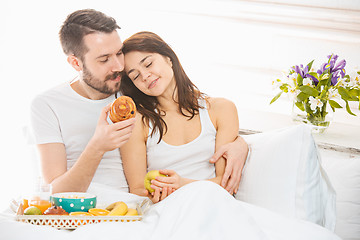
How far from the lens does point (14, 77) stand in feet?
10.7

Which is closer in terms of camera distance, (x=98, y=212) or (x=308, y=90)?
(x=98, y=212)

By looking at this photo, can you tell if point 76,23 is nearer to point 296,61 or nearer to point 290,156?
point 290,156

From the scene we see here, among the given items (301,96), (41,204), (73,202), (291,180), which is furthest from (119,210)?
(301,96)

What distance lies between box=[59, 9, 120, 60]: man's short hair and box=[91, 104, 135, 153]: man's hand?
403 mm

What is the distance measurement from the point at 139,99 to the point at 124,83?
10cm

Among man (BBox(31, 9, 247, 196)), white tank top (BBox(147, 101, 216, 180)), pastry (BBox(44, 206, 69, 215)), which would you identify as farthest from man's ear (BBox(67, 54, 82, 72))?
pastry (BBox(44, 206, 69, 215))

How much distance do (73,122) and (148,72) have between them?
0.40 m

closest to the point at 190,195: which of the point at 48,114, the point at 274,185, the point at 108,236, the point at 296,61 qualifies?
the point at 108,236

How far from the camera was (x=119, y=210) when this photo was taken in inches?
64.4

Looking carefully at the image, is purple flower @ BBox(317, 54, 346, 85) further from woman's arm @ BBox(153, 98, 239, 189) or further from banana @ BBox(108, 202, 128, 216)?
banana @ BBox(108, 202, 128, 216)

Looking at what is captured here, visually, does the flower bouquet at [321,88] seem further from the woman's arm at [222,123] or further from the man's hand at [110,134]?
the man's hand at [110,134]

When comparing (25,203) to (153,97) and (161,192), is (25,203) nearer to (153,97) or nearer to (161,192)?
(161,192)

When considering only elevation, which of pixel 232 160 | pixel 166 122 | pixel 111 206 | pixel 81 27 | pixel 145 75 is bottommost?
pixel 111 206

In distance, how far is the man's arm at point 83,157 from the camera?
174 centimetres
